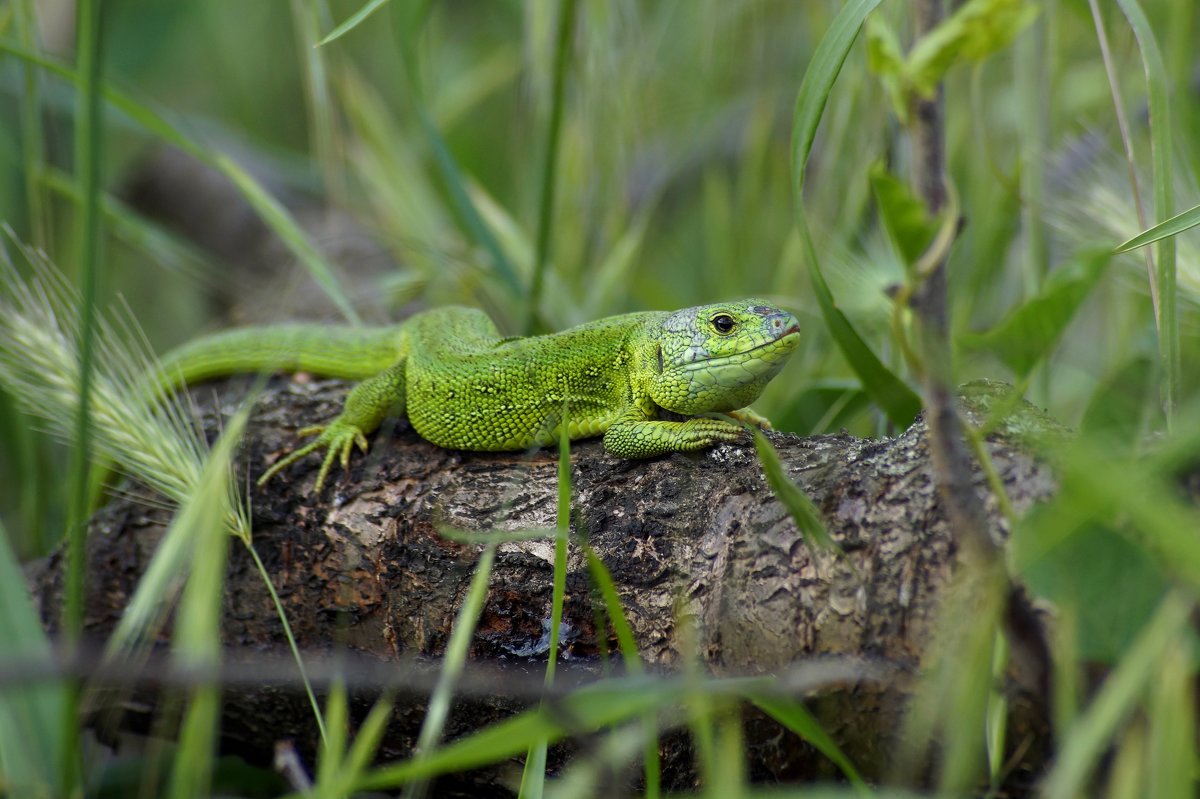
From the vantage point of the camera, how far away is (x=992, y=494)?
1959 mm

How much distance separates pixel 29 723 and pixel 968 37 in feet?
6.34

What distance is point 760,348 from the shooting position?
316 centimetres

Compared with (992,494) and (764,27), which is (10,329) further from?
(764,27)

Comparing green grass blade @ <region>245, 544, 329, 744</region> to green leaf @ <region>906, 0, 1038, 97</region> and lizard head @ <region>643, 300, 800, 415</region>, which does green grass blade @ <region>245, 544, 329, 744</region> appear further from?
lizard head @ <region>643, 300, 800, 415</region>

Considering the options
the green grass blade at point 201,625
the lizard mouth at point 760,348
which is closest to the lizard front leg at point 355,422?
the lizard mouth at point 760,348

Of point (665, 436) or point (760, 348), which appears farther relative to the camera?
point (760, 348)

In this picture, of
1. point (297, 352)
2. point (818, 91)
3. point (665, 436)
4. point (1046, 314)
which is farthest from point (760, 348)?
point (297, 352)

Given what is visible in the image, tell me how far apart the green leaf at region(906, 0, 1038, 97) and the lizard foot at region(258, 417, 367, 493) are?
241 cm

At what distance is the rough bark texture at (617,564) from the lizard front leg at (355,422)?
0.06m

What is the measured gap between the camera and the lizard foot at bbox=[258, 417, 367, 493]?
10.9ft

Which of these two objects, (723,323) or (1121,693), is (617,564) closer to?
(723,323)

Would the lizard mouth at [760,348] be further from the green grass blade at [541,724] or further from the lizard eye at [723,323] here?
the green grass blade at [541,724]

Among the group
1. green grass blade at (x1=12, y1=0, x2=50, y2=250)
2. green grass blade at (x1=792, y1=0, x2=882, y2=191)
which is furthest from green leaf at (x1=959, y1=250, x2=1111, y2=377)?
green grass blade at (x1=12, y1=0, x2=50, y2=250)

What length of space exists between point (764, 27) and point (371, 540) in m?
3.96
